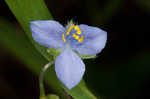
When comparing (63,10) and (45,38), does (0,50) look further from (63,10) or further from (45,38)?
(45,38)

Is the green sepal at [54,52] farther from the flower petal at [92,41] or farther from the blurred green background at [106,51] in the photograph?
the blurred green background at [106,51]

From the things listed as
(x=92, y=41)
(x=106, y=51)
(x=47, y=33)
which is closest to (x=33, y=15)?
(x=47, y=33)

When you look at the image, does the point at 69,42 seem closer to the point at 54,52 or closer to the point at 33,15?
the point at 54,52

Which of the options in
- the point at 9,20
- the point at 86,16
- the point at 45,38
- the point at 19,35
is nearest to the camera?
the point at 45,38

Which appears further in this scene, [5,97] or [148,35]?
[148,35]

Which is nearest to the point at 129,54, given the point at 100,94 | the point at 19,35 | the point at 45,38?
the point at 100,94

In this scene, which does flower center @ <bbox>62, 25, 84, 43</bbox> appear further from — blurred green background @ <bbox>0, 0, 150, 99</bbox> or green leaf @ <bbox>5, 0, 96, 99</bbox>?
blurred green background @ <bbox>0, 0, 150, 99</bbox>
